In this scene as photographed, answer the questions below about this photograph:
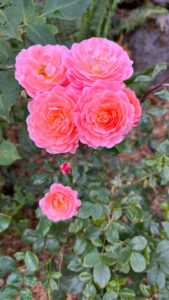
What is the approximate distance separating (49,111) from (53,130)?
0.05 meters

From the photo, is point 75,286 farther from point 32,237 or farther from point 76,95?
point 76,95

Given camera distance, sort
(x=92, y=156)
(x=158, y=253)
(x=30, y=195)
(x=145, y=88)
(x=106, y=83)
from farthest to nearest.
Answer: (x=30, y=195), (x=92, y=156), (x=145, y=88), (x=158, y=253), (x=106, y=83)

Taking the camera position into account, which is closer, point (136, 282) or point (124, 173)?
point (136, 282)

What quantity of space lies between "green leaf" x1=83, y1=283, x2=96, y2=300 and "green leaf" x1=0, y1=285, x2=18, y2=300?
21 centimetres

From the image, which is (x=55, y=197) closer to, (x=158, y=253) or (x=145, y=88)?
(x=158, y=253)

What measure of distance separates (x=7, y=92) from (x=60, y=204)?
0.39 metres

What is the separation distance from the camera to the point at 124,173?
65.7 inches

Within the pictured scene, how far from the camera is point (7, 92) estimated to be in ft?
2.67

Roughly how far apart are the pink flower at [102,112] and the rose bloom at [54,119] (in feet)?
0.10

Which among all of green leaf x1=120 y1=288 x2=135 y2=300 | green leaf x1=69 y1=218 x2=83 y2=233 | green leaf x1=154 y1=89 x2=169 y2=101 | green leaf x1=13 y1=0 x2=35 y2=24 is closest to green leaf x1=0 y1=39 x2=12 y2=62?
green leaf x1=13 y1=0 x2=35 y2=24

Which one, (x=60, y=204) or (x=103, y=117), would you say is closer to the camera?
(x=103, y=117)

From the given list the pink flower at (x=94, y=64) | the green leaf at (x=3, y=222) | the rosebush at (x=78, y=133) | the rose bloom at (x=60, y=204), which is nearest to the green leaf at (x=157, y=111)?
the rosebush at (x=78, y=133)

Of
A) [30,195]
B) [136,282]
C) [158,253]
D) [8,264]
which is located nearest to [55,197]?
[8,264]

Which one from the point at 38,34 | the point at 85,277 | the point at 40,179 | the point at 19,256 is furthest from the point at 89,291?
the point at 38,34
